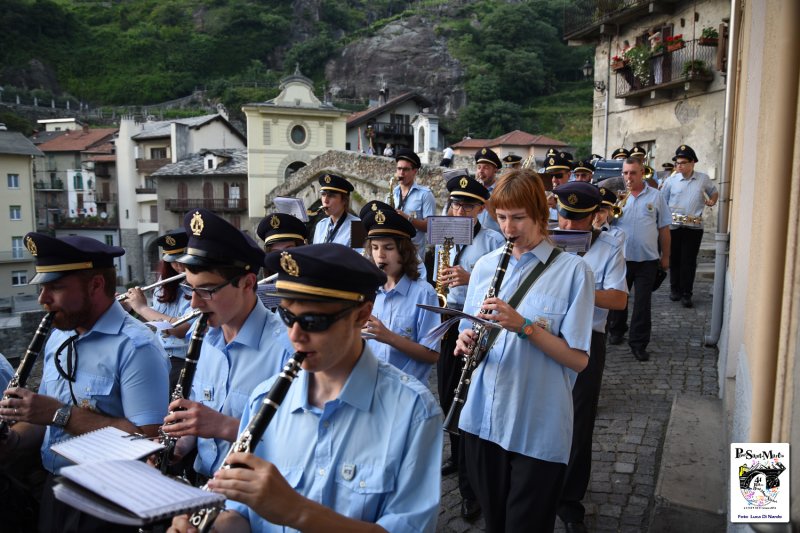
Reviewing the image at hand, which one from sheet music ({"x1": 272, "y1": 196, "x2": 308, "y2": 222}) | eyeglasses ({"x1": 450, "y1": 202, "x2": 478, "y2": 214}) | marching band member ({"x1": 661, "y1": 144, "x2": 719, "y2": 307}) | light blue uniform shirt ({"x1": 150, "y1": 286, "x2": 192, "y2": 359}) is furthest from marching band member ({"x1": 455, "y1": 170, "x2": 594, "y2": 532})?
marching band member ({"x1": 661, "y1": 144, "x2": 719, "y2": 307})

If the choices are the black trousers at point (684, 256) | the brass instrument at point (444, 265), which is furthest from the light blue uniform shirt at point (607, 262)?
the black trousers at point (684, 256)

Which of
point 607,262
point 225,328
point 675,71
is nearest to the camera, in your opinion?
point 225,328

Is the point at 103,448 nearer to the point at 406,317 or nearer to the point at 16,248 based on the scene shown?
the point at 406,317

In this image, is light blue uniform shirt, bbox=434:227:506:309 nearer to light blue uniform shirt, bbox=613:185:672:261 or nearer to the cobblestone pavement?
the cobblestone pavement

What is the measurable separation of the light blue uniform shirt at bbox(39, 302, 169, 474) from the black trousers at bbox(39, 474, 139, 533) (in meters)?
0.18

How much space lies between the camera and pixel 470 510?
471cm

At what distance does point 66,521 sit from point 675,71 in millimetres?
22333

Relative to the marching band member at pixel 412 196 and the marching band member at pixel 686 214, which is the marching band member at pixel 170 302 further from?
the marching band member at pixel 686 214

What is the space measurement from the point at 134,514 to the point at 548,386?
2338mm

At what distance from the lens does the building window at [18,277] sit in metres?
43.6

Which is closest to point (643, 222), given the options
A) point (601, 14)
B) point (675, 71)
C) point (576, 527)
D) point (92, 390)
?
point (576, 527)

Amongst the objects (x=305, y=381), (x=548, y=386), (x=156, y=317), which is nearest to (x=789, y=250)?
(x=548, y=386)

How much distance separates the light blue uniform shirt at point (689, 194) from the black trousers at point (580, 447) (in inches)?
276

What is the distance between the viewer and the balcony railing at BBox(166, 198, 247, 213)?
4841 cm
